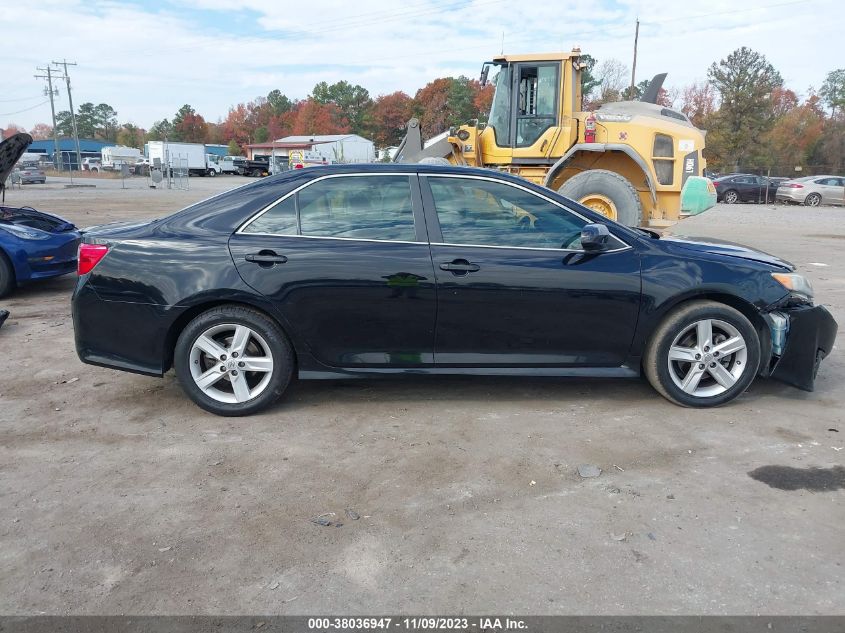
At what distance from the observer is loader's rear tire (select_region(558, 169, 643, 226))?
9.18 m

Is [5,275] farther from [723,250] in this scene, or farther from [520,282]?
[723,250]

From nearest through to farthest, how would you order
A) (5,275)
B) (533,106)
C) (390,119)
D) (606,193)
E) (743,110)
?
(5,275) < (606,193) < (533,106) < (743,110) < (390,119)

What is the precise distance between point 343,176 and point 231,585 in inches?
107

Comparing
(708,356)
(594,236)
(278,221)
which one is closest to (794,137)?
(708,356)

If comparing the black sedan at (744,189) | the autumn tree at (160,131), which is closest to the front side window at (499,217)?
the black sedan at (744,189)

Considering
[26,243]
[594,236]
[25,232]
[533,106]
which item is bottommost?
[26,243]

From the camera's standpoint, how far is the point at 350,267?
4230mm

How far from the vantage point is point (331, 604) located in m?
2.54

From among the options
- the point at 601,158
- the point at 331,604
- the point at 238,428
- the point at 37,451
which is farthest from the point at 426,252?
the point at 601,158

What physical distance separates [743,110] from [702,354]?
52.8 m

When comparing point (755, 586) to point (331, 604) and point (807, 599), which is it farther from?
point (331, 604)

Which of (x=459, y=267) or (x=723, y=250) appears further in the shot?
(x=723, y=250)

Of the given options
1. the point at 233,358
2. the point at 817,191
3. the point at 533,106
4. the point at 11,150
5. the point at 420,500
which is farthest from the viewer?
the point at 817,191

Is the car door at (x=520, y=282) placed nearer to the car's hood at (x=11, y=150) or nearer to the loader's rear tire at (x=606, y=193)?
the loader's rear tire at (x=606, y=193)
